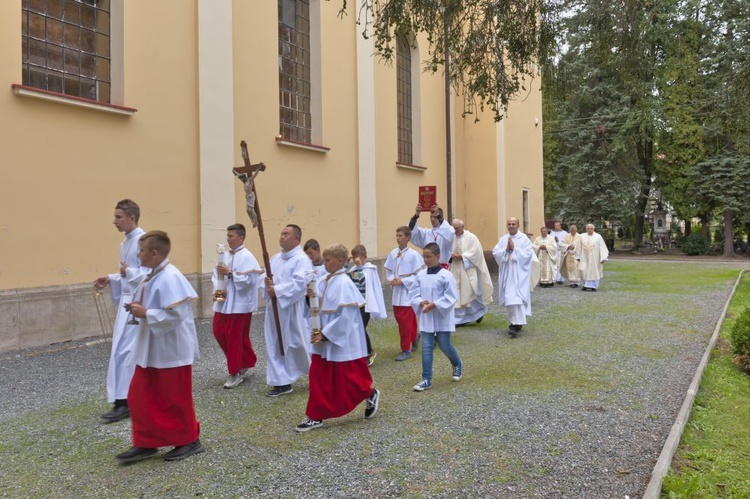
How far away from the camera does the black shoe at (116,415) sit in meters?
5.24

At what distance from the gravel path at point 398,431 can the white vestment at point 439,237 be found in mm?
1961

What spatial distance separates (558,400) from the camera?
577 cm

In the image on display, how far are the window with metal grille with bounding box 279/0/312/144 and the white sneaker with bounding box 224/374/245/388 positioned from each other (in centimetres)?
796

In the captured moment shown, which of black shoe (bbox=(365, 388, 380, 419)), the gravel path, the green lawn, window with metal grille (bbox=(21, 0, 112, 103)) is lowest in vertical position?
the green lawn

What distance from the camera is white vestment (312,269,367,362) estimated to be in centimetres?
500

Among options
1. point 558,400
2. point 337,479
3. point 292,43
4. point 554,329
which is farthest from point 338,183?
point 337,479

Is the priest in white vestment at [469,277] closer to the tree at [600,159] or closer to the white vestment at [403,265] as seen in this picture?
the white vestment at [403,265]

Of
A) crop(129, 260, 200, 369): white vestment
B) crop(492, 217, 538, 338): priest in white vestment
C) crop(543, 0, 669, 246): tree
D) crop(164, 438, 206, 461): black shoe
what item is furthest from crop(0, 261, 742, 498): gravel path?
crop(543, 0, 669, 246): tree

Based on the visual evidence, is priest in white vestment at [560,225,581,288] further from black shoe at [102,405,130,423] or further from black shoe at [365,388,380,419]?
black shoe at [102,405,130,423]

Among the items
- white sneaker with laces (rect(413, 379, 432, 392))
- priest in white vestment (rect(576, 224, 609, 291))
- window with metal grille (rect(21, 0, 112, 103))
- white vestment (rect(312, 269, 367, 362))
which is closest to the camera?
white vestment (rect(312, 269, 367, 362))

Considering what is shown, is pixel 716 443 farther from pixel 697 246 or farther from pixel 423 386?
pixel 697 246

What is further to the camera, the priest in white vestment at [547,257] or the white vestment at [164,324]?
the priest in white vestment at [547,257]

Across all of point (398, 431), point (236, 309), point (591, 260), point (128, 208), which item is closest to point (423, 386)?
point (398, 431)

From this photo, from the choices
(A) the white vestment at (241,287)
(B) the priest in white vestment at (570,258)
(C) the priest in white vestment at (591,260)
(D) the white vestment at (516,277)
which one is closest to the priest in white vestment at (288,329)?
(A) the white vestment at (241,287)
